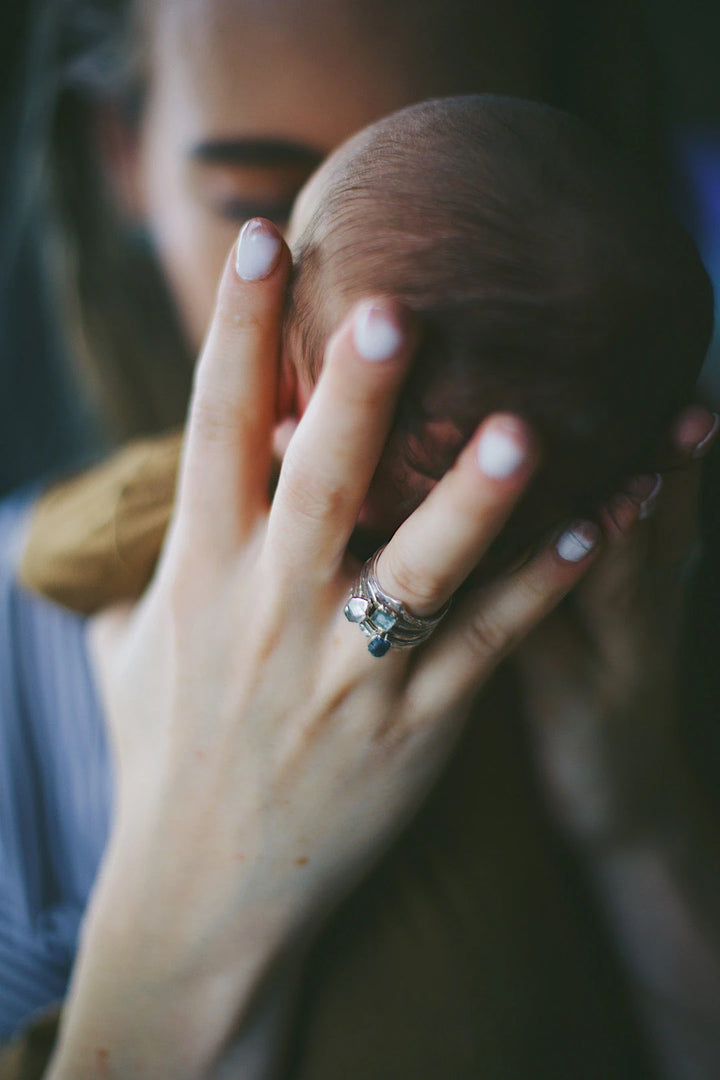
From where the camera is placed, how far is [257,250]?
1.16ft

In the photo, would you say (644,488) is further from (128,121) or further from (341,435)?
(128,121)

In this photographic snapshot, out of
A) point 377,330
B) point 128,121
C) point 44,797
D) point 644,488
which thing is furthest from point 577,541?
point 128,121

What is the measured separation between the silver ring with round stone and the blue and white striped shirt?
0.49 m

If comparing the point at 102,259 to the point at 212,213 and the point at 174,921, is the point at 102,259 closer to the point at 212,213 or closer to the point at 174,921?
the point at 212,213

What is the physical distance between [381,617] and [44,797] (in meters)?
0.60

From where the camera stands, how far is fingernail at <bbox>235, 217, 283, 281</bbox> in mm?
351

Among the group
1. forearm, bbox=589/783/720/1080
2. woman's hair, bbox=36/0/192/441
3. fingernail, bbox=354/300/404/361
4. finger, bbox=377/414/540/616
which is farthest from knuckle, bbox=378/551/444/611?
woman's hair, bbox=36/0/192/441

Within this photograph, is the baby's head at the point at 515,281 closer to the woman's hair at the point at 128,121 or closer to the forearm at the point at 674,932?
the woman's hair at the point at 128,121

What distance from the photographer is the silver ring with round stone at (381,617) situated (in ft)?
1.23

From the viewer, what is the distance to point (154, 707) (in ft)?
1.75

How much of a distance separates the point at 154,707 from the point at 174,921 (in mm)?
159

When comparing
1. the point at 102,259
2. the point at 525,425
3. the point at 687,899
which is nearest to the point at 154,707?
the point at 525,425

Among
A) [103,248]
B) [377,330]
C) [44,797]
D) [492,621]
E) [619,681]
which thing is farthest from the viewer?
[103,248]

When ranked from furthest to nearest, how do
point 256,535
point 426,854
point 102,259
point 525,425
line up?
point 102,259, point 426,854, point 256,535, point 525,425
